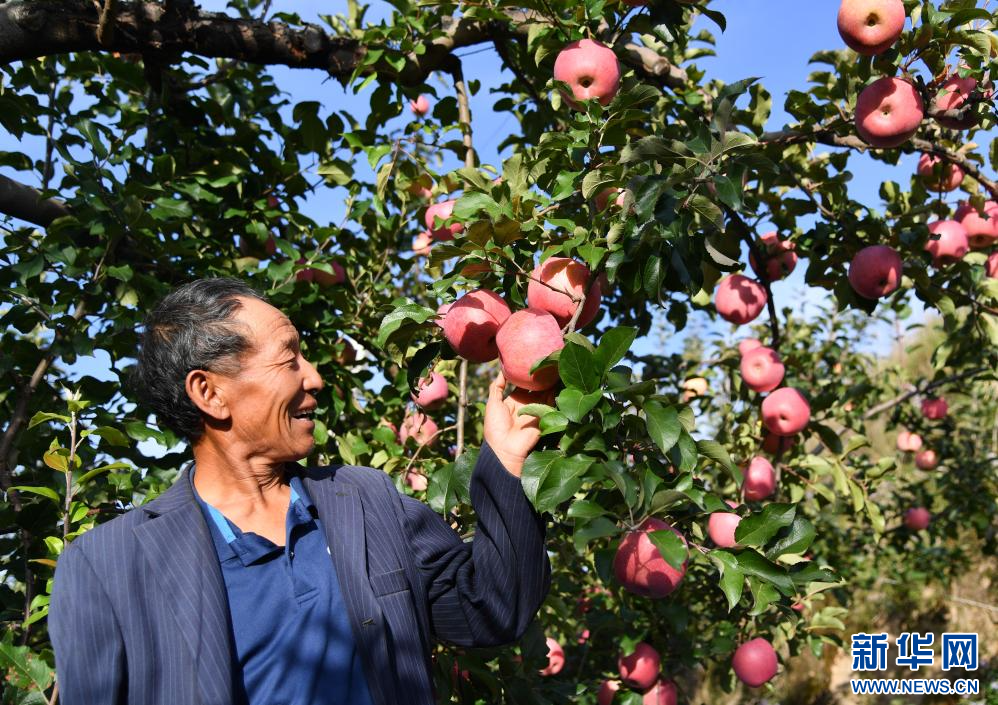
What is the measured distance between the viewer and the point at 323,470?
1.50m

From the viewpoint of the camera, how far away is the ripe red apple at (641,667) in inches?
105

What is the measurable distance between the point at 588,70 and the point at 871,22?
648 millimetres

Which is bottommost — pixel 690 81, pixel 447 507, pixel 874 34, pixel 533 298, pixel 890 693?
pixel 890 693

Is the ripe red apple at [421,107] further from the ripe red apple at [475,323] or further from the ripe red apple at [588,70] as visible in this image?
the ripe red apple at [475,323]

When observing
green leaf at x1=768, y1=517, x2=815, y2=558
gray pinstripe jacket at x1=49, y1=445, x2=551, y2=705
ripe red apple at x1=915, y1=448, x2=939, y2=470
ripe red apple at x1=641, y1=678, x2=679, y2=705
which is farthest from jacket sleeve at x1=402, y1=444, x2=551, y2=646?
ripe red apple at x1=915, y1=448, x2=939, y2=470

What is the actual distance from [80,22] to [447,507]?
1.72 meters

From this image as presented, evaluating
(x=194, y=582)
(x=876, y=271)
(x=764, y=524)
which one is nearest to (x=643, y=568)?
(x=764, y=524)

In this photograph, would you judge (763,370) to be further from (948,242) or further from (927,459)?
(927,459)

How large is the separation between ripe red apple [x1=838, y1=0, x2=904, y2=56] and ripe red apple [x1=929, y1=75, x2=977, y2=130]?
19cm

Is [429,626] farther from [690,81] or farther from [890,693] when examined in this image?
[890,693]

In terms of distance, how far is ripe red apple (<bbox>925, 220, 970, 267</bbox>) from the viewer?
2408 millimetres

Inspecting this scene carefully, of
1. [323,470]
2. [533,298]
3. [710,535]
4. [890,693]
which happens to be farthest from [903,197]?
[890,693]

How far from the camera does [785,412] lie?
8.20 feet

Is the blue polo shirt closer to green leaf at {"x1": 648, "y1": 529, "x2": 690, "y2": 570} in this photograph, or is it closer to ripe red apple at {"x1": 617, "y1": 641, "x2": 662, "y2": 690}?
green leaf at {"x1": 648, "y1": 529, "x2": 690, "y2": 570}
